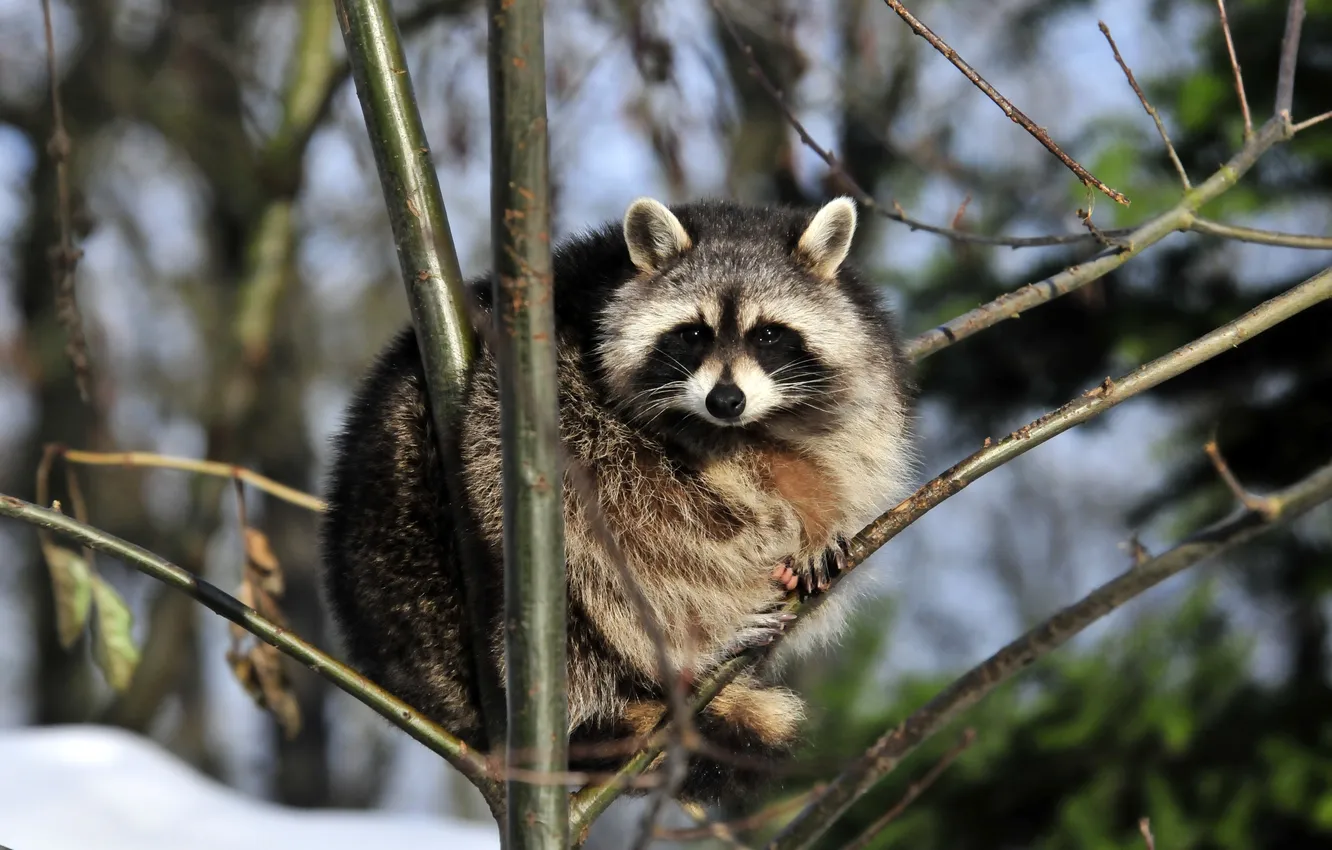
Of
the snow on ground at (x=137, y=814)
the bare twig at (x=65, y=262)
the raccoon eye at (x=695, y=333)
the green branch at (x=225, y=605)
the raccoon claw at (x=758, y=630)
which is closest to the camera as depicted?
the green branch at (x=225, y=605)

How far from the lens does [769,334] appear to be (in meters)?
3.05

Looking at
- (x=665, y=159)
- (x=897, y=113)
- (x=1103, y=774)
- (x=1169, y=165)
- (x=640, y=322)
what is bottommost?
(x=640, y=322)

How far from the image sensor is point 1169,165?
180 inches

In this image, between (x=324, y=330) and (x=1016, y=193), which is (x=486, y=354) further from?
(x=324, y=330)

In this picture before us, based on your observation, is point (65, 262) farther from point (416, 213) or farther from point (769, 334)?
point (769, 334)

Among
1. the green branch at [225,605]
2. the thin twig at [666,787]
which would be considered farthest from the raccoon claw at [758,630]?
the thin twig at [666,787]

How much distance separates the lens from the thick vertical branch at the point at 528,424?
151 centimetres

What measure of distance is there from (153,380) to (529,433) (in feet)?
46.2

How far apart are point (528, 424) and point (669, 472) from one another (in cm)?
127

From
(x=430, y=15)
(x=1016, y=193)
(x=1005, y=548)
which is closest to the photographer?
(x=1016, y=193)

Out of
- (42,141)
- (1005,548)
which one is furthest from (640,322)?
(1005,548)

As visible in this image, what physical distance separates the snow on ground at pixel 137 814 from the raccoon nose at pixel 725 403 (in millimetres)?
2025

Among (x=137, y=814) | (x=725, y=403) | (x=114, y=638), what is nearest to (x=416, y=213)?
(x=725, y=403)

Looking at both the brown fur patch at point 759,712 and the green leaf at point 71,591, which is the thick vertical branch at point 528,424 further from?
the green leaf at point 71,591
